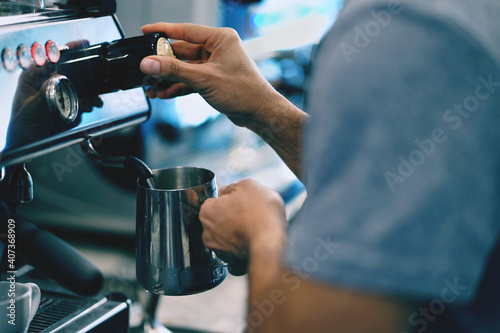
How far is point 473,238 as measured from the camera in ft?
1.41

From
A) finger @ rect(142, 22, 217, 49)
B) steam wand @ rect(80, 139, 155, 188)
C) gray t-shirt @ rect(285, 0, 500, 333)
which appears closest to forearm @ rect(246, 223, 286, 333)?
gray t-shirt @ rect(285, 0, 500, 333)

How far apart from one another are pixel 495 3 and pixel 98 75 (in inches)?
19.6

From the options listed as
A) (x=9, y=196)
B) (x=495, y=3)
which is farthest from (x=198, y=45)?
(x=495, y=3)

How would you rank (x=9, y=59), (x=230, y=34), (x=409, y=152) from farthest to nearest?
(x=230, y=34)
(x=9, y=59)
(x=409, y=152)

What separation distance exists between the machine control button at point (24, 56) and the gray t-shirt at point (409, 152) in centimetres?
38

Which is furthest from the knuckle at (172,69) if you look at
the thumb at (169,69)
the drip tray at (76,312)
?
the drip tray at (76,312)

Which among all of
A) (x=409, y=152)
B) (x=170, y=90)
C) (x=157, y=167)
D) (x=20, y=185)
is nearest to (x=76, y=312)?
(x=20, y=185)

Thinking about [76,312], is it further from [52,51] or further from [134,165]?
[52,51]

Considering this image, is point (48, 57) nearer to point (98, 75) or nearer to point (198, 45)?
point (98, 75)

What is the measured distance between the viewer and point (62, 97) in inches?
26.5

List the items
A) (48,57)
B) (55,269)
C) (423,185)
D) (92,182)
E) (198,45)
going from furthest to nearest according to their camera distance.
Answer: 1. (92,182)
2. (198,45)
3. (55,269)
4. (48,57)
5. (423,185)

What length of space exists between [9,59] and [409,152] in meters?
0.46

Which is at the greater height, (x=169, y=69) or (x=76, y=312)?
(x=169, y=69)

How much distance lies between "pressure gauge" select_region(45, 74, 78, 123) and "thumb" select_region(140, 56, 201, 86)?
0.10m
